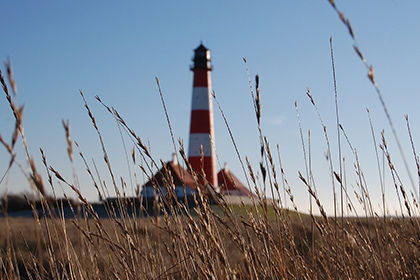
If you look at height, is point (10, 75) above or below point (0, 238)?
above

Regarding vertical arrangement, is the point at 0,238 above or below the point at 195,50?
below

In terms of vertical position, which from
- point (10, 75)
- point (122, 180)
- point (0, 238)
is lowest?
point (0, 238)

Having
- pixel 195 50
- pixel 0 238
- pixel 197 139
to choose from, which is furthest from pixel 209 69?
pixel 0 238

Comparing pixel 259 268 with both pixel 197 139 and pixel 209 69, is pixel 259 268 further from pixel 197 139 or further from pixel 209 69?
pixel 209 69

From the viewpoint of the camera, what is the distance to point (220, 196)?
1.41m

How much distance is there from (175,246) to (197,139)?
57.4ft

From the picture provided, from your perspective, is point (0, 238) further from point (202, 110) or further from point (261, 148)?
point (202, 110)

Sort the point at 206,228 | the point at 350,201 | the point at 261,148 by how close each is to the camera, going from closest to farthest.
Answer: the point at 206,228, the point at 261,148, the point at 350,201

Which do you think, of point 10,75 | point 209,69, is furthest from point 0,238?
point 209,69

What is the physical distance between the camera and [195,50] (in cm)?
2242

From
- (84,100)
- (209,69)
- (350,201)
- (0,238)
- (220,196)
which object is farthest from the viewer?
(209,69)

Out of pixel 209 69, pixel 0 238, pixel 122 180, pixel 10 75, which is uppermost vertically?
pixel 209 69

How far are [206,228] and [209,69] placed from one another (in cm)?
2031

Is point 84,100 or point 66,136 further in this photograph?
point 84,100
